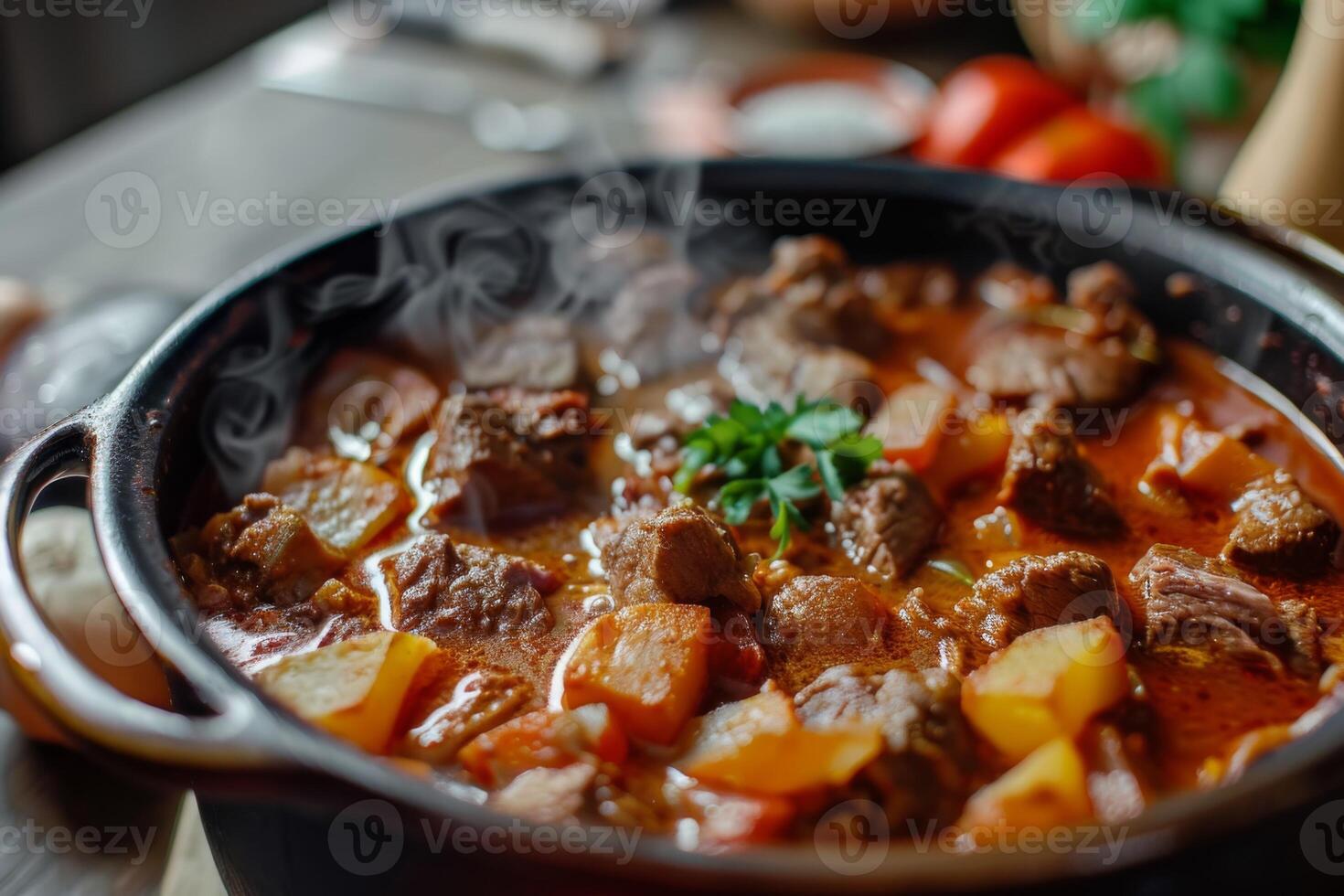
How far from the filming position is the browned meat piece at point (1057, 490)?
2230 millimetres

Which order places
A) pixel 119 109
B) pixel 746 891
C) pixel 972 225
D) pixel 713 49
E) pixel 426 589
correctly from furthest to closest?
pixel 119 109, pixel 713 49, pixel 972 225, pixel 426 589, pixel 746 891

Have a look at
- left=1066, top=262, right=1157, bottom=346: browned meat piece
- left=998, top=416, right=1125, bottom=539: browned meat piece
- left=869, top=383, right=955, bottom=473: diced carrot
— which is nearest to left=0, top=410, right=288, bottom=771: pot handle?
left=869, top=383, right=955, bottom=473: diced carrot

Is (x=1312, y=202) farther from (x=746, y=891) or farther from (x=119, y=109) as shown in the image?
(x=119, y=109)

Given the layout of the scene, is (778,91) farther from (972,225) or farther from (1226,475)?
(1226,475)

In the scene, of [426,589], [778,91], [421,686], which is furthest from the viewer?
[778,91]

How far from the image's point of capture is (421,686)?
1828 mm

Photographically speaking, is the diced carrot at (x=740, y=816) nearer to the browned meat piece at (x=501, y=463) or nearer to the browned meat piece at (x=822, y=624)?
the browned meat piece at (x=822, y=624)

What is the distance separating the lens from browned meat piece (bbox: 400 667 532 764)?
5.63 feet

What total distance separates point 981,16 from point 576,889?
5778 mm

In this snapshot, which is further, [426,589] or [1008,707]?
[426,589]

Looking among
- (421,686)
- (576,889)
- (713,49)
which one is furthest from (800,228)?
(713,49)

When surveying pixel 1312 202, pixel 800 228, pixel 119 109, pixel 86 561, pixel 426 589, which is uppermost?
pixel 1312 202

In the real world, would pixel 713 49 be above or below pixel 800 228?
below

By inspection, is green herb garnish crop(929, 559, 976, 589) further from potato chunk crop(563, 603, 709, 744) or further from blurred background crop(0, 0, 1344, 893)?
blurred background crop(0, 0, 1344, 893)
